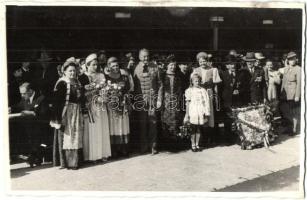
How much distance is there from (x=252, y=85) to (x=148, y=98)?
1.25m

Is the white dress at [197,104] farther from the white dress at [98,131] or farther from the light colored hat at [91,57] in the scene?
the light colored hat at [91,57]

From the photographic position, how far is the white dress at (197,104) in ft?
19.4

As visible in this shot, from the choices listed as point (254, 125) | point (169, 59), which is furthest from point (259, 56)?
point (169, 59)

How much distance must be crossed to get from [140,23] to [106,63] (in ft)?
1.87

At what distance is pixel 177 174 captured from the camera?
566cm

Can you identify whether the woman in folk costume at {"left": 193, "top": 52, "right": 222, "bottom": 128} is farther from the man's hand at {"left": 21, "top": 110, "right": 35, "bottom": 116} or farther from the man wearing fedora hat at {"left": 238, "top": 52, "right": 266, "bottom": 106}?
the man's hand at {"left": 21, "top": 110, "right": 35, "bottom": 116}

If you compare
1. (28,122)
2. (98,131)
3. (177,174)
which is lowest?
(177,174)

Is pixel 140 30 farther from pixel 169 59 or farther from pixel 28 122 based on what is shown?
pixel 28 122

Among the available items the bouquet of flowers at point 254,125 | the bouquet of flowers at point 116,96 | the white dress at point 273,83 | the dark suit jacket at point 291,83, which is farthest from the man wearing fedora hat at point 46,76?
the dark suit jacket at point 291,83

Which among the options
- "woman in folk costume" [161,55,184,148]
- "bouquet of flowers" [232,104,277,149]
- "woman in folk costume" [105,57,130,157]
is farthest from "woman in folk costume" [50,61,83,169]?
"bouquet of flowers" [232,104,277,149]

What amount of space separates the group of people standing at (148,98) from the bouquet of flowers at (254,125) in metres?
0.10

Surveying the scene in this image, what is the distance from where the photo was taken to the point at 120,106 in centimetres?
579

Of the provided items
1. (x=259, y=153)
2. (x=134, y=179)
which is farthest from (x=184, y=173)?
(x=259, y=153)

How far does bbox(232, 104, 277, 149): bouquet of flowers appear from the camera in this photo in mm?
6137
